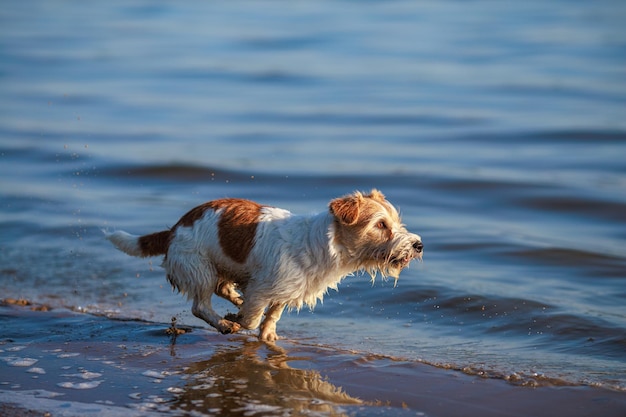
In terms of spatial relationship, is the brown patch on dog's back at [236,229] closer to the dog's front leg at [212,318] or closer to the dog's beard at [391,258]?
the dog's front leg at [212,318]

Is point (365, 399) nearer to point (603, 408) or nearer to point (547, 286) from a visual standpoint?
point (603, 408)

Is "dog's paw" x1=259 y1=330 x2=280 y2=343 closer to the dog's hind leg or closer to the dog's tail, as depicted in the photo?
the dog's hind leg

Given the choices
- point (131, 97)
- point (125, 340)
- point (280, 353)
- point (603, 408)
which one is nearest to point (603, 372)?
point (603, 408)

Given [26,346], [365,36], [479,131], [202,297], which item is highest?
[365,36]

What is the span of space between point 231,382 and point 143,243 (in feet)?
5.93

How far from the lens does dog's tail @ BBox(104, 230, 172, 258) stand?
823cm

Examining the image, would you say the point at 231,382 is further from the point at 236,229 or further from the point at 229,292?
the point at 229,292

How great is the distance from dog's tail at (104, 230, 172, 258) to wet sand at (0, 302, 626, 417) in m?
0.76

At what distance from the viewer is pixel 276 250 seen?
7.73 m

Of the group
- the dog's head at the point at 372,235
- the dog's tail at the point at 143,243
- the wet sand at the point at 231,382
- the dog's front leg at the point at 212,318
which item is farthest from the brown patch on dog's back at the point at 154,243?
the dog's head at the point at 372,235

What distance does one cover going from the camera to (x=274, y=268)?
7695mm

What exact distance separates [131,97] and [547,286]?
14325 millimetres

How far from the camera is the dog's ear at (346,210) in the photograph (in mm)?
7434

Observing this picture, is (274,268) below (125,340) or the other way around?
the other way around
